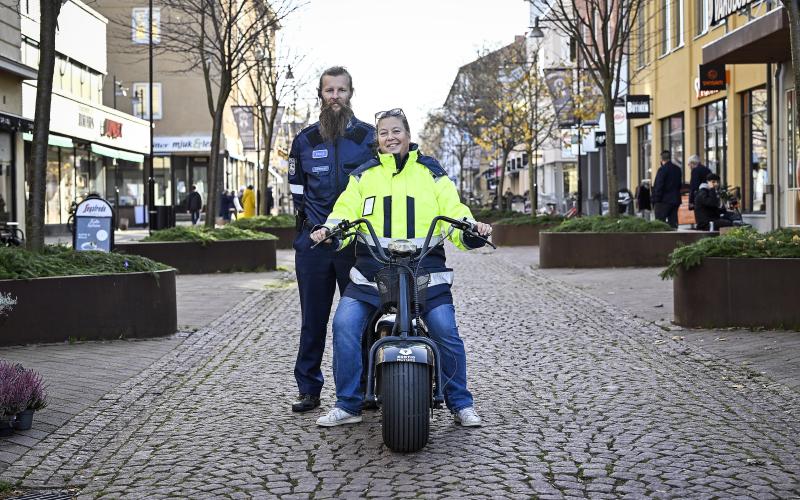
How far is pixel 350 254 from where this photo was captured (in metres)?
7.27

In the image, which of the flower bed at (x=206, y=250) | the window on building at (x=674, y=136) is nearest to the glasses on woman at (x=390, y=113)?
the flower bed at (x=206, y=250)

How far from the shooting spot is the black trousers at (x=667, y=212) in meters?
25.3

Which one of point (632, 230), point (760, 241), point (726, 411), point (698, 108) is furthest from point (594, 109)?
point (726, 411)

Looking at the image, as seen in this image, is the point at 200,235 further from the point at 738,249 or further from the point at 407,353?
the point at 407,353

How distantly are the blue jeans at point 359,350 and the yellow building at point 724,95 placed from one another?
47.4 ft

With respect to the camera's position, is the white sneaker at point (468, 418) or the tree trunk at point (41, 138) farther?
the tree trunk at point (41, 138)

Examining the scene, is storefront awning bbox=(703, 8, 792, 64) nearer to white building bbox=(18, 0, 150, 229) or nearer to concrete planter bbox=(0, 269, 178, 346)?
concrete planter bbox=(0, 269, 178, 346)

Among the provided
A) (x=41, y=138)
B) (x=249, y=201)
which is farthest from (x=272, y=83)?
(x=41, y=138)

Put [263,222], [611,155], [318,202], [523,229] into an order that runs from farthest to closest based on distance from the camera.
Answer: [523,229], [263,222], [611,155], [318,202]

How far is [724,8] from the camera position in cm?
2364

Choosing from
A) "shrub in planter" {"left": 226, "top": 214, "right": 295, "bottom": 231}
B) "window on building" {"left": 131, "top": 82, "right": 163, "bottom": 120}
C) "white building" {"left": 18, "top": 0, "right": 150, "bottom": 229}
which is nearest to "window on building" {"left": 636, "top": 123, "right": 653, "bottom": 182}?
"shrub in planter" {"left": 226, "top": 214, "right": 295, "bottom": 231}

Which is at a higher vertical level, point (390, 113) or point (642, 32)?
point (642, 32)

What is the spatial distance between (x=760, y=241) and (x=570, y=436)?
18.3ft

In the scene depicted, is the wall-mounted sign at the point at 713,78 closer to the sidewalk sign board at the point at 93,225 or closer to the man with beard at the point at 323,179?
the sidewalk sign board at the point at 93,225
